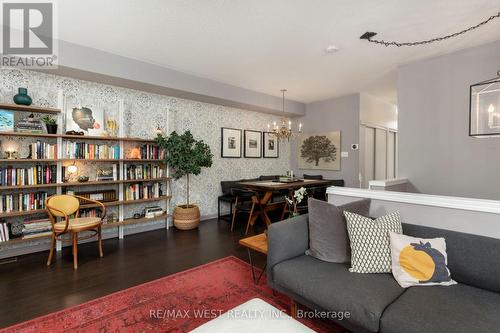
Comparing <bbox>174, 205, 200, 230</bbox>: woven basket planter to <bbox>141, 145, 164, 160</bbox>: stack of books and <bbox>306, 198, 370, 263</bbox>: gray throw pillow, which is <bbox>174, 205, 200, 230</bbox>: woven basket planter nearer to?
<bbox>141, 145, 164, 160</bbox>: stack of books

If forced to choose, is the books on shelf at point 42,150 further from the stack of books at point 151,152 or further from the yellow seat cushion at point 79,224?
the stack of books at point 151,152

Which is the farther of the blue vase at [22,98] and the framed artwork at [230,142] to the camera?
the framed artwork at [230,142]

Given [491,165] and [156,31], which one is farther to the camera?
[491,165]

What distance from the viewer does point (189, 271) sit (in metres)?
2.62

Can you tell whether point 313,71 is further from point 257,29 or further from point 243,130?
point 243,130

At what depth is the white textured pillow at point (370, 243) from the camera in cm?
169

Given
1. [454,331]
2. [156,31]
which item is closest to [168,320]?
[454,331]

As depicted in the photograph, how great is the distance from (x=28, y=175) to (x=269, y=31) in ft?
11.3

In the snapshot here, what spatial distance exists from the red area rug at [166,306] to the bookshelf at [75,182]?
1.67 metres

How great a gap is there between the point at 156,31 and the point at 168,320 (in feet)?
9.65

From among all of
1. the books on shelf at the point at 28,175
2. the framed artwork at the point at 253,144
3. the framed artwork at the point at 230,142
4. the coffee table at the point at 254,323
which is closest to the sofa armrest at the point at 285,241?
the coffee table at the point at 254,323

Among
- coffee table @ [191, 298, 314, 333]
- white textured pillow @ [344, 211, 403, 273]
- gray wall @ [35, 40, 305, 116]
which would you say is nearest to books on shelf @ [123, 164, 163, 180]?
gray wall @ [35, 40, 305, 116]

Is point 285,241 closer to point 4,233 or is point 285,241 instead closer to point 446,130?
point 446,130

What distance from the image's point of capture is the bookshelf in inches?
117
